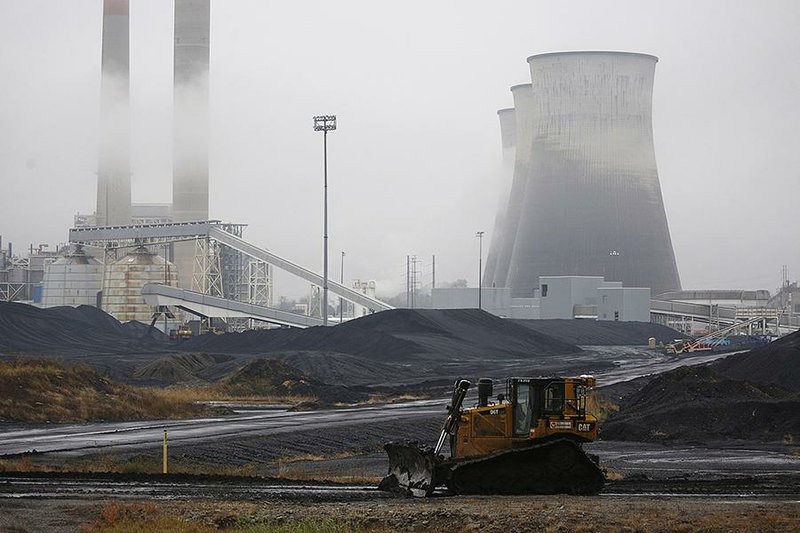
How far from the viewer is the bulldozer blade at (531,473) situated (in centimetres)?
1482

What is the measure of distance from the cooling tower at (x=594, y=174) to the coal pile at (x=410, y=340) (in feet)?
41.6

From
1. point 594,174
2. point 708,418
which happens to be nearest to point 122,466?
point 708,418

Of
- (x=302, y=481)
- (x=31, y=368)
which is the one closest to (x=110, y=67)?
(x=31, y=368)

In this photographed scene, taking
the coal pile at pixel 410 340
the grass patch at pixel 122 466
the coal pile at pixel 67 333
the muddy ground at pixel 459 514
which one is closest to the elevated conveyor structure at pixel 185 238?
the coal pile at pixel 67 333

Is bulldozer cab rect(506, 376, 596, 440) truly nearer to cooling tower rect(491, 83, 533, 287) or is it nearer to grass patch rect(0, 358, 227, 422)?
grass patch rect(0, 358, 227, 422)

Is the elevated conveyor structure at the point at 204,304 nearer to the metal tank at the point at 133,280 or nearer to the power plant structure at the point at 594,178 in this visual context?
the metal tank at the point at 133,280

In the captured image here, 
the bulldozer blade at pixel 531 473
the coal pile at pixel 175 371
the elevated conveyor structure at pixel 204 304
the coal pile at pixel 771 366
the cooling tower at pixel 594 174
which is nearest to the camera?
the bulldozer blade at pixel 531 473

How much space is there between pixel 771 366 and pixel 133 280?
52.0 m

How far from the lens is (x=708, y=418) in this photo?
91.1 ft

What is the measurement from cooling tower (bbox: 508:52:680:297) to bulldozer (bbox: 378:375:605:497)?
63.1 m

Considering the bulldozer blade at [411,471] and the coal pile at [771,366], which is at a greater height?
the coal pile at [771,366]

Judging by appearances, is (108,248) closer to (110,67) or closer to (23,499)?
(110,67)

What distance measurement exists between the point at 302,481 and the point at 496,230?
84.5 m

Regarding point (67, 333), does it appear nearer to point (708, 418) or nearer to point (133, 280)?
point (133, 280)
